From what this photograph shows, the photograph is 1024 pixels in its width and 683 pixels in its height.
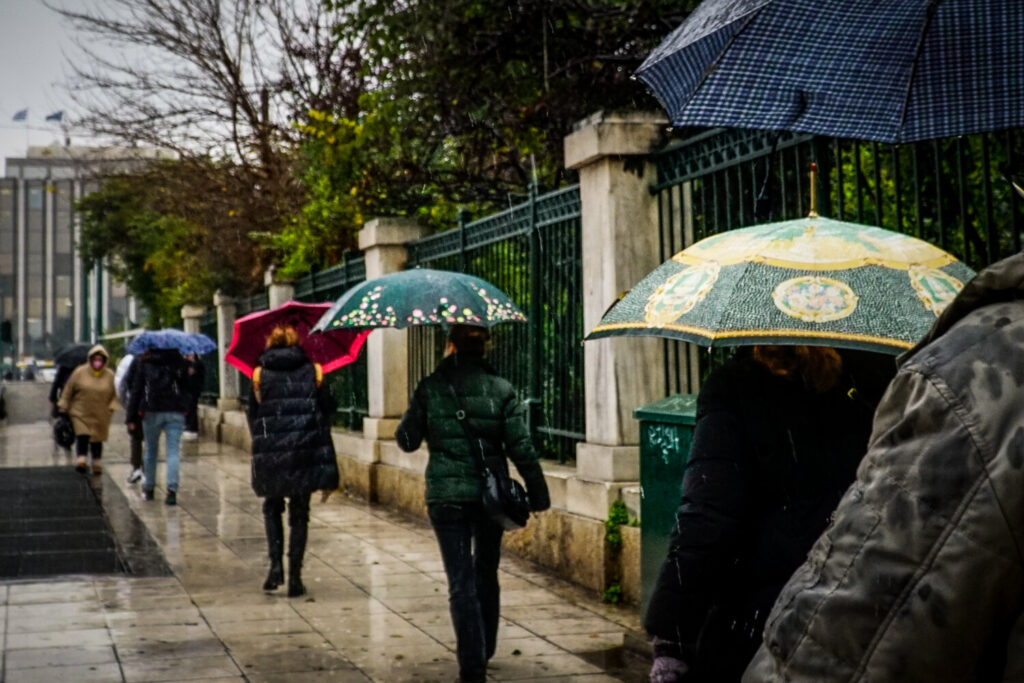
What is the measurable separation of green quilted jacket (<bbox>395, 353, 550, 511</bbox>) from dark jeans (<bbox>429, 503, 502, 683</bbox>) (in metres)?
0.12

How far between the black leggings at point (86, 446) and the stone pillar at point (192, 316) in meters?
11.0

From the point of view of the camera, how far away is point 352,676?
6.11 metres

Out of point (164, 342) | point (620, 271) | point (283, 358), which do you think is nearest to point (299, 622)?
point (283, 358)

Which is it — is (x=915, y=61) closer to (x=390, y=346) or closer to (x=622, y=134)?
(x=622, y=134)

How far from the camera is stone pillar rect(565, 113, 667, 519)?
7.96 meters

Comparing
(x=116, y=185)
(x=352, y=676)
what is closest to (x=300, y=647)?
(x=352, y=676)

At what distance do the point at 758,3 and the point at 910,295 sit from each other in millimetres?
1065

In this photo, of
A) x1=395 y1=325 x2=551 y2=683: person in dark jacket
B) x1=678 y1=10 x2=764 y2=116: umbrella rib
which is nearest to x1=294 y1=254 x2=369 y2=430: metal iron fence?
x1=395 y1=325 x2=551 y2=683: person in dark jacket

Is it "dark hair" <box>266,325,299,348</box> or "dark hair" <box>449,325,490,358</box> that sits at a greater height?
"dark hair" <box>266,325,299,348</box>

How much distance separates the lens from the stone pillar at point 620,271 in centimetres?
796

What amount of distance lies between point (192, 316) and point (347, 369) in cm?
1317

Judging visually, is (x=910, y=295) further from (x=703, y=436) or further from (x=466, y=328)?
(x=466, y=328)

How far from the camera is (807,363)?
11.3 feet

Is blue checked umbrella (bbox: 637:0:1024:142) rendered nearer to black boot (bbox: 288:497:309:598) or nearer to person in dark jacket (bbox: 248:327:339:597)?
person in dark jacket (bbox: 248:327:339:597)
